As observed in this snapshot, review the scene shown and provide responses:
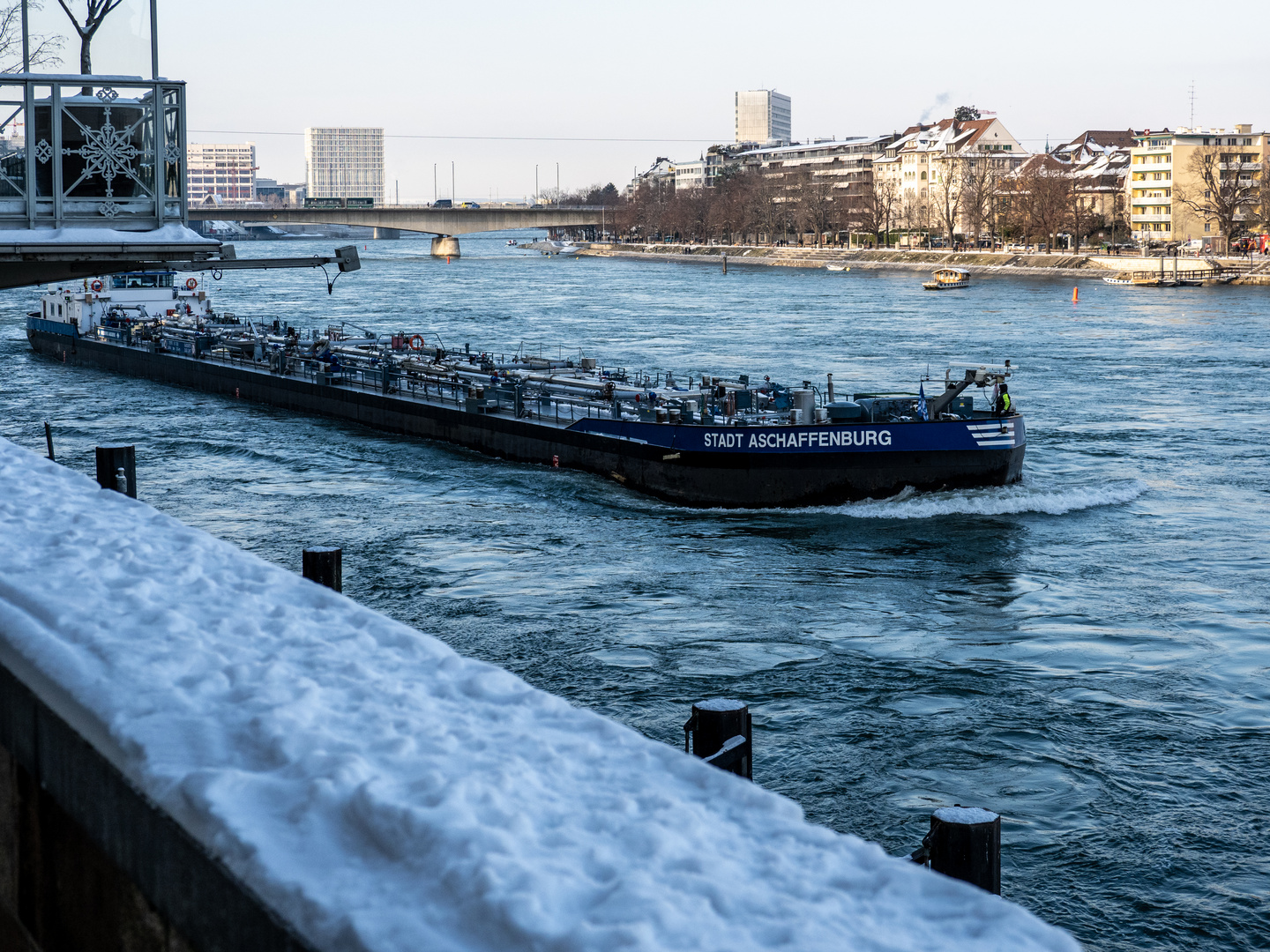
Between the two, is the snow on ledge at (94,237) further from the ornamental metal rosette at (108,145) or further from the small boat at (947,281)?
the small boat at (947,281)

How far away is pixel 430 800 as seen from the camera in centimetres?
421

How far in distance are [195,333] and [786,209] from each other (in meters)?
120

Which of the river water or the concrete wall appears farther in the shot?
the river water

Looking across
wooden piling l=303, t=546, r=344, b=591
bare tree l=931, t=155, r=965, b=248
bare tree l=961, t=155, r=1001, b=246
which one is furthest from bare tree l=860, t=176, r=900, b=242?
wooden piling l=303, t=546, r=344, b=591

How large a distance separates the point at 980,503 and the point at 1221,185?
118961 mm

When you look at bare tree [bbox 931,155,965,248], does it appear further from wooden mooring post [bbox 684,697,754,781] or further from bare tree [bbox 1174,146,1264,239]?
wooden mooring post [bbox 684,697,754,781]

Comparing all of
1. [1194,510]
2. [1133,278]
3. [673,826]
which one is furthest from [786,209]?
[673,826]

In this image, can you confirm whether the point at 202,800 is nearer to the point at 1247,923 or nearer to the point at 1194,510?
the point at 1247,923

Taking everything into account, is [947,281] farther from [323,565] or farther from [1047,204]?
[323,565]

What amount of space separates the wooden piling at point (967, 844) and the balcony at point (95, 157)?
7.38 m

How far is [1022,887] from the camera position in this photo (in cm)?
1116

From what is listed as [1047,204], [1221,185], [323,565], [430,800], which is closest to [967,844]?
[430,800]

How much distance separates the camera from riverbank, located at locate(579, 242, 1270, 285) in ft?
343

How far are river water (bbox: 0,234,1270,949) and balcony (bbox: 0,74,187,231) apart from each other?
24.2ft
